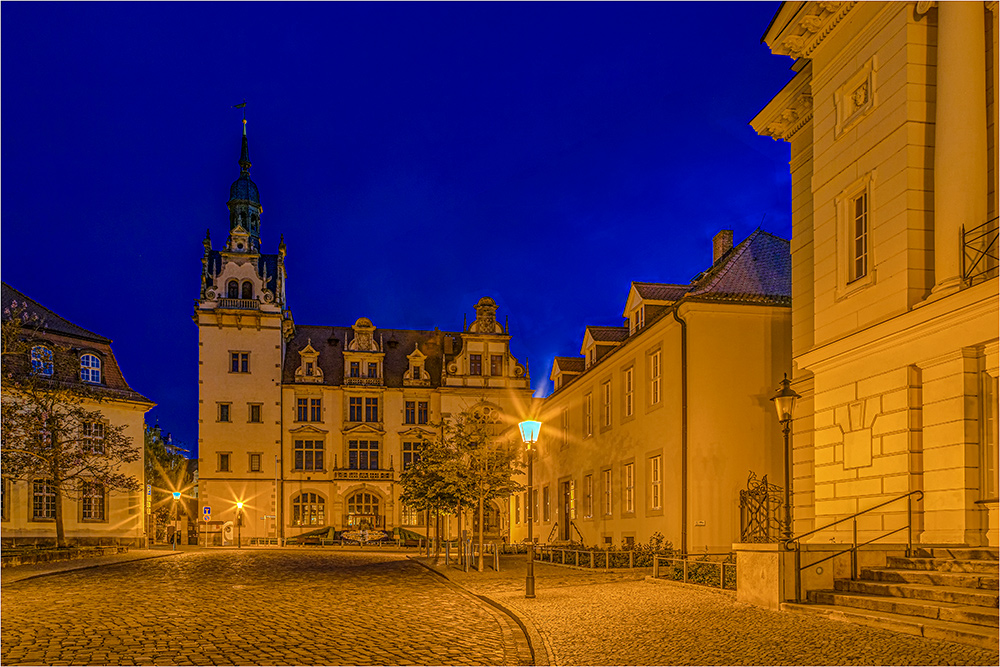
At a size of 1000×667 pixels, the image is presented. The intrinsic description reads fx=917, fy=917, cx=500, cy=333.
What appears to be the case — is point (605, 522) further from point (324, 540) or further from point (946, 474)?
point (324, 540)

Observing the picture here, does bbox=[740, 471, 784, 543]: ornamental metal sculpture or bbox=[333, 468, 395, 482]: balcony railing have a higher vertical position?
bbox=[740, 471, 784, 543]: ornamental metal sculpture

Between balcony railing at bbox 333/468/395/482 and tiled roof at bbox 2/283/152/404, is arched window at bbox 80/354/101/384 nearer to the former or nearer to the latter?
tiled roof at bbox 2/283/152/404

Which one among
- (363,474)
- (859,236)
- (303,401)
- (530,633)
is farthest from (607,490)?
(303,401)

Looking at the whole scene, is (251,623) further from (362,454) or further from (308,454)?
(362,454)

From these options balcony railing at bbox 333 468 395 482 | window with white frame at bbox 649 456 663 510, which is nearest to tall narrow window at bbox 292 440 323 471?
balcony railing at bbox 333 468 395 482

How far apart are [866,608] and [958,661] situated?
307 centimetres

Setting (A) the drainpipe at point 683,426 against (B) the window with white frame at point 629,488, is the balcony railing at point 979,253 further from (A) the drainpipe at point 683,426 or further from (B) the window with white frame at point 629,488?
(B) the window with white frame at point 629,488

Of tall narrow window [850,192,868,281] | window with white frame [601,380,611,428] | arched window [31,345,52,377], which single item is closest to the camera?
tall narrow window [850,192,868,281]

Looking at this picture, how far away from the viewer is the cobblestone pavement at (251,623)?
10492 millimetres

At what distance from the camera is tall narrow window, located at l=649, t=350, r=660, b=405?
27.9 meters

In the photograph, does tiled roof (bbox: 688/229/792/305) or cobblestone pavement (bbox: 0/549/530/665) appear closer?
cobblestone pavement (bbox: 0/549/530/665)

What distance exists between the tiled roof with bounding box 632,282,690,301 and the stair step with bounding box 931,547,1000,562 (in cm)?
1812

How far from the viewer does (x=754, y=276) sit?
26656 mm

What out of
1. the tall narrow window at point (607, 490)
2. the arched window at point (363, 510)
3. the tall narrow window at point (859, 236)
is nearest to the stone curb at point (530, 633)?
the tall narrow window at point (859, 236)
